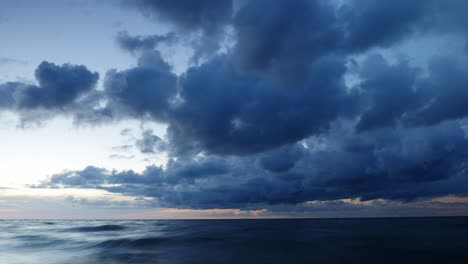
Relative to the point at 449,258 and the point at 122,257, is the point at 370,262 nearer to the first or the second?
the point at 449,258

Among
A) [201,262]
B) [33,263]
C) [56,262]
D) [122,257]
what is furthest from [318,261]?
[33,263]

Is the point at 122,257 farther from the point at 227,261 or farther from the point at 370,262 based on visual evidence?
the point at 370,262

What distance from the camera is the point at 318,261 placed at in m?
34.5

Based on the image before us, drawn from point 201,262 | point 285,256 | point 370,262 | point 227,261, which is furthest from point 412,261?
point 201,262

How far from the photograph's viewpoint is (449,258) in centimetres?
3700

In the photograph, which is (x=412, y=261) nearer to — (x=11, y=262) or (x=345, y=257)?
(x=345, y=257)

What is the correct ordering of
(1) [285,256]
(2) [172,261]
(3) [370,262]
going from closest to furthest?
1. (3) [370,262]
2. (2) [172,261]
3. (1) [285,256]

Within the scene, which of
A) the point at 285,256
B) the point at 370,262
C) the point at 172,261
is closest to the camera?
the point at 370,262

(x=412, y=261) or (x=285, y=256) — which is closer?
(x=412, y=261)

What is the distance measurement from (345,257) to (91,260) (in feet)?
97.3

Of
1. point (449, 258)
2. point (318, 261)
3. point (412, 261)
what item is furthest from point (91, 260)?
point (449, 258)

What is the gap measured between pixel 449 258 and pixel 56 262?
45.0 metres

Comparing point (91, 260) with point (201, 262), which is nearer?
point (201, 262)

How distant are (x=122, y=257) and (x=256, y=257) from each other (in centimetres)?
1668
